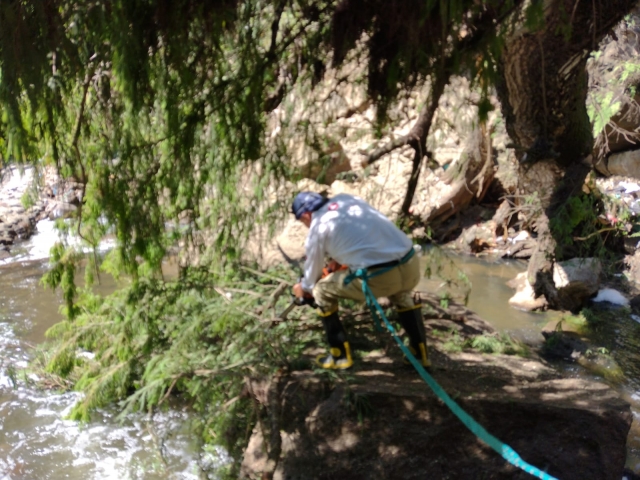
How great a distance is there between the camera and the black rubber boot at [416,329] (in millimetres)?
4113

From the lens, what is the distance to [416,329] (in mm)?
4125

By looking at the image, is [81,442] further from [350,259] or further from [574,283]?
[574,283]

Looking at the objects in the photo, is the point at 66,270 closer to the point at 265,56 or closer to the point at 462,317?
the point at 265,56

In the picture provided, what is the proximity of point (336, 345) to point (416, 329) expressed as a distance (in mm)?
593

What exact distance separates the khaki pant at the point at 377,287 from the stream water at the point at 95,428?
1.46 meters

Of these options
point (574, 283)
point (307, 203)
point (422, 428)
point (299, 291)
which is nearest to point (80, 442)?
point (299, 291)

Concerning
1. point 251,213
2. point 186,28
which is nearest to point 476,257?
point 251,213

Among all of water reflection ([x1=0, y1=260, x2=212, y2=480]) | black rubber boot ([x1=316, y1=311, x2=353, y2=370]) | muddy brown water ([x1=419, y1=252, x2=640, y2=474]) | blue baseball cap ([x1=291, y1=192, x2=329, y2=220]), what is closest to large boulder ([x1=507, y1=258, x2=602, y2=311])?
muddy brown water ([x1=419, y1=252, x2=640, y2=474])

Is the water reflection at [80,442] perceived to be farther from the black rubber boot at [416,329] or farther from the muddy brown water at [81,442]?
the black rubber boot at [416,329]

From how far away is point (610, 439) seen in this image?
353 centimetres

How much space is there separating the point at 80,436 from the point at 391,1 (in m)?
4.98

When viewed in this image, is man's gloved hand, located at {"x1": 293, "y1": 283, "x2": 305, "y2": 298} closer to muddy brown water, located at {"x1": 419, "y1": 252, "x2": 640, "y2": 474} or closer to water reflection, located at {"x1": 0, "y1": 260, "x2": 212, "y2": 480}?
water reflection, located at {"x1": 0, "y1": 260, "x2": 212, "y2": 480}

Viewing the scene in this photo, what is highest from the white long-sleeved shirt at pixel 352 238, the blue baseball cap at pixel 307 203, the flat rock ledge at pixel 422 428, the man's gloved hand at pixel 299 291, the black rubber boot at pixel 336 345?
the blue baseball cap at pixel 307 203

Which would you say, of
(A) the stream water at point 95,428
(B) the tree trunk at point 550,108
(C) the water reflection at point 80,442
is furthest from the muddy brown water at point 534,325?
(C) the water reflection at point 80,442
